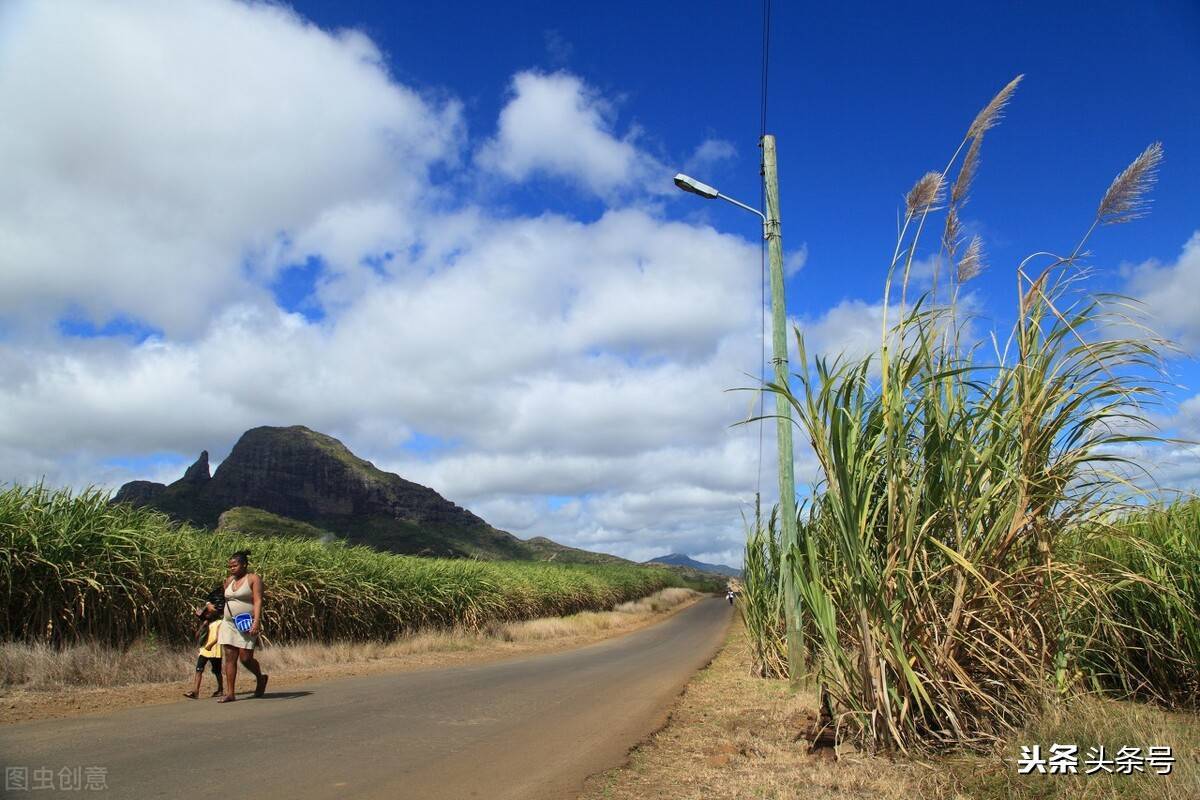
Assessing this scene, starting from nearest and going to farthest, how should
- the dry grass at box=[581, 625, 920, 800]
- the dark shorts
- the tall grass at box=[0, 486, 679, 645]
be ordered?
the dry grass at box=[581, 625, 920, 800]
the dark shorts
the tall grass at box=[0, 486, 679, 645]

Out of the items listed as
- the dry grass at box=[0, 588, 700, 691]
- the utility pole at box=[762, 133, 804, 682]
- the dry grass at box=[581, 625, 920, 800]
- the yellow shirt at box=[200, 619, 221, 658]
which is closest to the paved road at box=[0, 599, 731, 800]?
the dry grass at box=[581, 625, 920, 800]

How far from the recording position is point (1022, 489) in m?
5.25

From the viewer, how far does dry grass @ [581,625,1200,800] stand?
4234mm

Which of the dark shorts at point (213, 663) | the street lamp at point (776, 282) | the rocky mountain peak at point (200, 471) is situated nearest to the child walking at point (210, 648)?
the dark shorts at point (213, 663)

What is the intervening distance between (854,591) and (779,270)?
627 cm

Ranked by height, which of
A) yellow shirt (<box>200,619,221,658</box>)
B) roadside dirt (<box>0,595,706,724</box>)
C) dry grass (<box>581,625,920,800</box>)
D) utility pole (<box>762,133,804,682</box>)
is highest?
utility pole (<box>762,133,804,682</box>)

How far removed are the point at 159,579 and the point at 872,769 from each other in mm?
11978

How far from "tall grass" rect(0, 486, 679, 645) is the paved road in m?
3.56

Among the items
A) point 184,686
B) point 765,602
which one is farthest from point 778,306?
point 184,686

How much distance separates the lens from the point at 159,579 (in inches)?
496

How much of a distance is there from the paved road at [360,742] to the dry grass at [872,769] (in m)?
0.53

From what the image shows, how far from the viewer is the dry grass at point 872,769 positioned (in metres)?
4.23

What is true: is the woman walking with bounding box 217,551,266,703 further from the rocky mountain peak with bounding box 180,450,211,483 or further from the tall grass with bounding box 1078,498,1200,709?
the rocky mountain peak with bounding box 180,450,211,483

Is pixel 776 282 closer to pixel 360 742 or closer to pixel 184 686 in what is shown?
pixel 360 742
